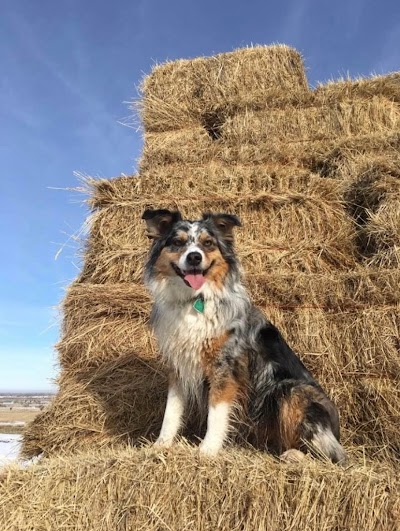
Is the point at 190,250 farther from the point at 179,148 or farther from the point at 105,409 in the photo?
the point at 179,148

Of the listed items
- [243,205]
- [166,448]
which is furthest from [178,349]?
[243,205]

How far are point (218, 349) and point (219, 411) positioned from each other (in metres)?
0.41

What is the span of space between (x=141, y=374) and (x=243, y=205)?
1.87 m

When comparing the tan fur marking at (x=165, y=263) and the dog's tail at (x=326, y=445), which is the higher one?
the tan fur marking at (x=165, y=263)

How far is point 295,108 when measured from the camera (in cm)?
637

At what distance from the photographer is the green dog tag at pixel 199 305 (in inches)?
140

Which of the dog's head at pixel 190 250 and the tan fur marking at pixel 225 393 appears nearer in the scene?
the tan fur marking at pixel 225 393

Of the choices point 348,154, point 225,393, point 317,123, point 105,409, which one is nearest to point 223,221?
point 225,393

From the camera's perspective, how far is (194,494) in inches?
105

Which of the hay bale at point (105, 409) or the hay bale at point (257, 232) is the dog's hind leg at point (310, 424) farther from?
the hay bale at point (257, 232)

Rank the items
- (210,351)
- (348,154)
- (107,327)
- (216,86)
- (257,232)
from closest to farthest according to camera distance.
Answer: (210,351)
(107,327)
(257,232)
(348,154)
(216,86)

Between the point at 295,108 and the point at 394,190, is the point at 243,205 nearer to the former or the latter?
the point at 394,190

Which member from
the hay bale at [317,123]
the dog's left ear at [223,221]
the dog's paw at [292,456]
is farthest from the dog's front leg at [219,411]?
the hay bale at [317,123]

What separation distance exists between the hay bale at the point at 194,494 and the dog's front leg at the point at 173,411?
596mm
